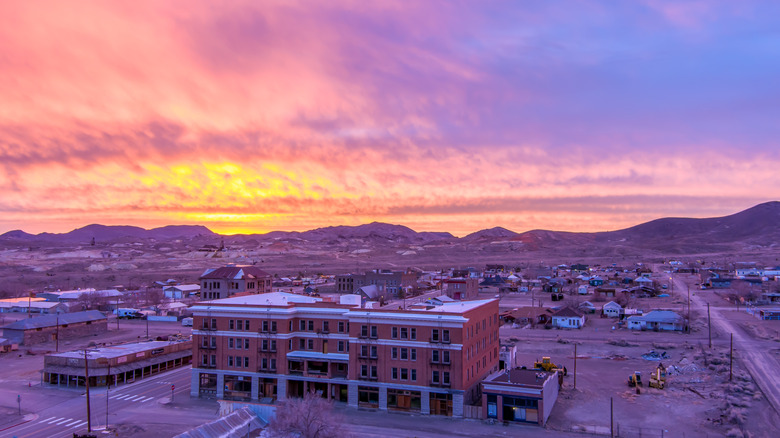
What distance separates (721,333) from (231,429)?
77.5m

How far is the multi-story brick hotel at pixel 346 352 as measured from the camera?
47.6 metres

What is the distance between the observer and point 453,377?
4675cm

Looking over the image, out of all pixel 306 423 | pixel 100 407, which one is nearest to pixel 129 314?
pixel 100 407

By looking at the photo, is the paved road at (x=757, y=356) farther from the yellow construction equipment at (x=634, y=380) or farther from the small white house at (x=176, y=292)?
the small white house at (x=176, y=292)

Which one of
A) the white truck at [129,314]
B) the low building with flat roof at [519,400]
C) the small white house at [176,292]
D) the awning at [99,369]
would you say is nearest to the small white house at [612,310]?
the low building with flat roof at [519,400]

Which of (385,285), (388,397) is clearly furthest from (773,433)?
(385,285)

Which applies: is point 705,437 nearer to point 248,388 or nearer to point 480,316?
point 480,316

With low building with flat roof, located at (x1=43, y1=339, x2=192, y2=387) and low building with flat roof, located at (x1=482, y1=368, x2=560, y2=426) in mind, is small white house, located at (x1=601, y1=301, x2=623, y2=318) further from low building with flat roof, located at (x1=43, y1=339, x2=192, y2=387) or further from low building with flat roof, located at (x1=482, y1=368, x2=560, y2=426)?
low building with flat roof, located at (x1=43, y1=339, x2=192, y2=387)

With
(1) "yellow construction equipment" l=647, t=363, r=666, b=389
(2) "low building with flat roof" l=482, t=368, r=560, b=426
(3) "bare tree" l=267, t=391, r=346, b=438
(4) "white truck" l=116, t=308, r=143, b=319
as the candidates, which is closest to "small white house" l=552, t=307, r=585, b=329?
(1) "yellow construction equipment" l=647, t=363, r=666, b=389

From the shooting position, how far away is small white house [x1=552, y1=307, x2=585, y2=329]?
9516cm

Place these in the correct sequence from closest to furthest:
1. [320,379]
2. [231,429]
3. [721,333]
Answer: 1. [231,429]
2. [320,379]
3. [721,333]

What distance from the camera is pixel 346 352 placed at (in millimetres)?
52531

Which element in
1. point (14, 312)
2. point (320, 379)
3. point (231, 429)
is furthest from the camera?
point (14, 312)

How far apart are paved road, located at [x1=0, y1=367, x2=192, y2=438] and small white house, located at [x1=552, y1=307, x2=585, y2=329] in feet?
206
